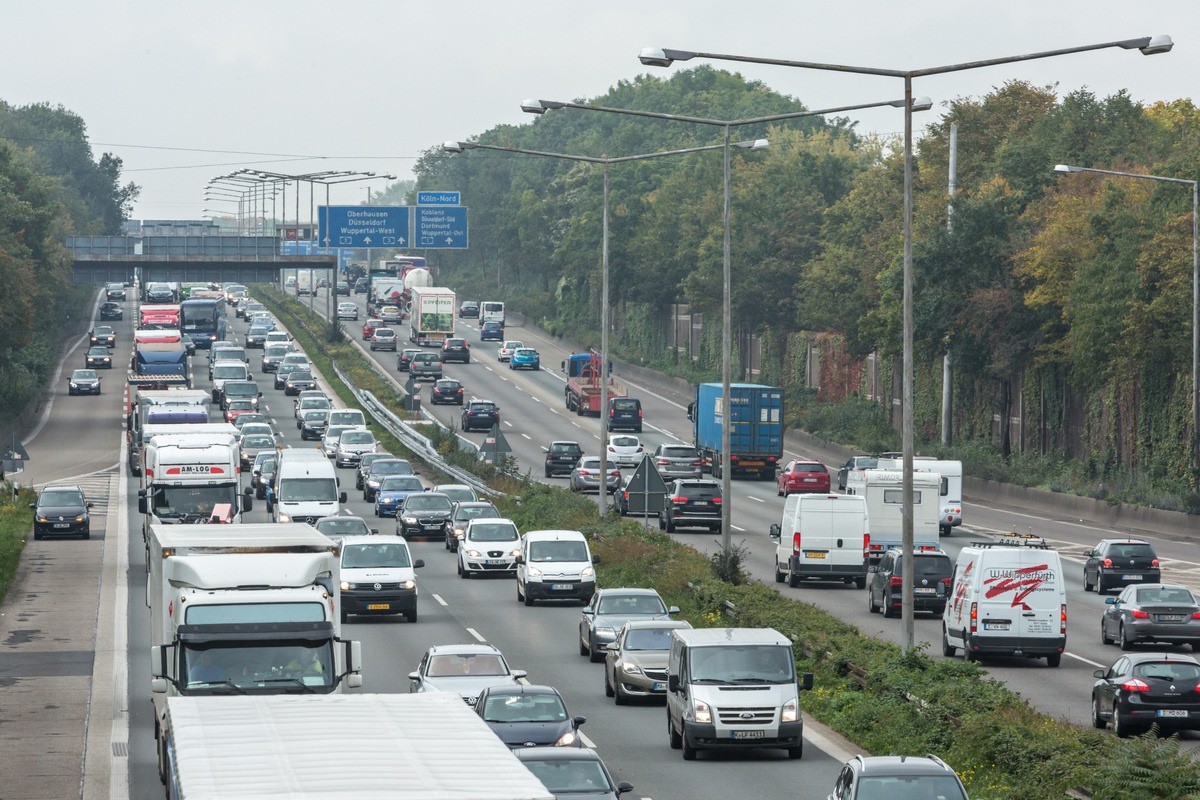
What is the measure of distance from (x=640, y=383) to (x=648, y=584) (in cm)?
7610

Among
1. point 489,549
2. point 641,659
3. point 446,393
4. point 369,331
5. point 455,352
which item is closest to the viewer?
point 641,659

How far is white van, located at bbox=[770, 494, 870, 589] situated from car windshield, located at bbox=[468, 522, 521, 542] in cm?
705

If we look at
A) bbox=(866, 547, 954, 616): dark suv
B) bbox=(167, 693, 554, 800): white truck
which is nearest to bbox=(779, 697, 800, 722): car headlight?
bbox=(167, 693, 554, 800): white truck

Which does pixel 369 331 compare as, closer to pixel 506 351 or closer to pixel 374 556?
pixel 506 351

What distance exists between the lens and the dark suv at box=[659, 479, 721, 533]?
54656mm

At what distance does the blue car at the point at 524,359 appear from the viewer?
117 meters

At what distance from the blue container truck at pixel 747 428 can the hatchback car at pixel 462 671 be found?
4381cm

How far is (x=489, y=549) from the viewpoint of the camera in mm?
46469

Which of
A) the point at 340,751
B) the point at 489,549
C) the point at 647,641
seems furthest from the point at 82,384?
the point at 340,751

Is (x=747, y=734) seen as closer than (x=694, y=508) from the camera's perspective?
Yes

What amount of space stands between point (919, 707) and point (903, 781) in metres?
6.93

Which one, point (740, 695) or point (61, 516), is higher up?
point (740, 695)

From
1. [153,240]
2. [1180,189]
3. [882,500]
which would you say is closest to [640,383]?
[153,240]

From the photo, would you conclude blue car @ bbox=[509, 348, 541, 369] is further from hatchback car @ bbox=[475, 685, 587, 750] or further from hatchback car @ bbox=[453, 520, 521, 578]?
hatchback car @ bbox=[475, 685, 587, 750]
